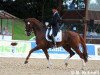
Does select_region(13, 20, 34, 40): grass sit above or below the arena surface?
below

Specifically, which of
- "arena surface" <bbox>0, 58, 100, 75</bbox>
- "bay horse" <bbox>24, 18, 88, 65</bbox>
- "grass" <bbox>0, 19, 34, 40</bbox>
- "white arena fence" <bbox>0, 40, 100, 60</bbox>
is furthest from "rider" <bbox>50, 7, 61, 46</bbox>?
Result: "grass" <bbox>0, 19, 34, 40</bbox>

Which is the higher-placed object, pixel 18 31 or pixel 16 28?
pixel 16 28

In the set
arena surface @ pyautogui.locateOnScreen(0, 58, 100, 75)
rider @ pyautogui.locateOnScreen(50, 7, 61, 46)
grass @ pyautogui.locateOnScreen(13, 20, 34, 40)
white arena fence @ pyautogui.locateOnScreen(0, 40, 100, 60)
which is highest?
rider @ pyautogui.locateOnScreen(50, 7, 61, 46)

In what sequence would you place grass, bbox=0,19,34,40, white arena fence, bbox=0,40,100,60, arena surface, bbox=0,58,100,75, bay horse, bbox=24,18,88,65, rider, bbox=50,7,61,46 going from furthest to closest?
grass, bbox=0,19,34,40, white arena fence, bbox=0,40,100,60, bay horse, bbox=24,18,88,65, rider, bbox=50,7,61,46, arena surface, bbox=0,58,100,75

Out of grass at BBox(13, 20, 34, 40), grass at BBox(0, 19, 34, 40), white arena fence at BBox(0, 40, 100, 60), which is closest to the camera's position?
white arena fence at BBox(0, 40, 100, 60)

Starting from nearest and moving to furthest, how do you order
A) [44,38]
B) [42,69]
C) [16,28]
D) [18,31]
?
[42,69] → [44,38] → [18,31] → [16,28]

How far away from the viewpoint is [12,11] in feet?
188

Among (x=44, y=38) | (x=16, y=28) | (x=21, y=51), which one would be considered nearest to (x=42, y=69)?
(x=44, y=38)

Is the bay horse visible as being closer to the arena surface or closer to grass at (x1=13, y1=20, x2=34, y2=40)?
the arena surface

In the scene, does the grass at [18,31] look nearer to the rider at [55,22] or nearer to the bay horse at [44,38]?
the bay horse at [44,38]

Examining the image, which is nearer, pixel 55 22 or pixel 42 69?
pixel 42 69

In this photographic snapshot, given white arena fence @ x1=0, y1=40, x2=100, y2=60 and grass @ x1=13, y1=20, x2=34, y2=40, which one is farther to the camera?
grass @ x1=13, y1=20, x2=34, y2=40

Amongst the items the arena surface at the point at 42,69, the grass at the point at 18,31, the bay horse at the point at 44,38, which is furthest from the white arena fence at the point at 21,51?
the grass at the point at 18,31

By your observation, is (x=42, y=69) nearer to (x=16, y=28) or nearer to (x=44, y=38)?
(x=44, y=38)
